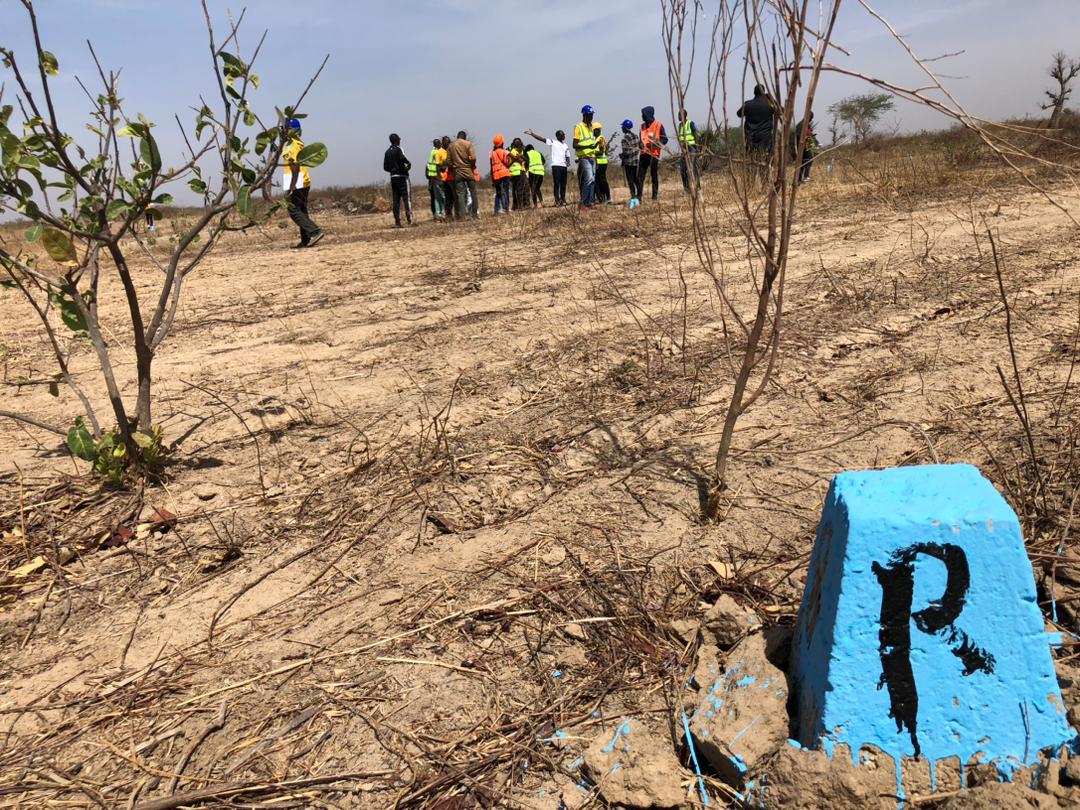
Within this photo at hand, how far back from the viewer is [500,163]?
13.3m

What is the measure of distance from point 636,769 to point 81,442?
2.35 meters

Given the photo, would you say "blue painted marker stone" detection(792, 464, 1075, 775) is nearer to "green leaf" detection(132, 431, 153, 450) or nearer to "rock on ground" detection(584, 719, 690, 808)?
"rock on ground" detection(584, 719, 690, 808)

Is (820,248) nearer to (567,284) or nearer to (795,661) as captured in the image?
(567,284)

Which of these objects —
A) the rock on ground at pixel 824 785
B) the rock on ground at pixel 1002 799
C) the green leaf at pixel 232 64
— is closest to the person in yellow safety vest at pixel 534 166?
the green leaf at pixel 232 64

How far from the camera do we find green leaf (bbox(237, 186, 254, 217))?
2545mm

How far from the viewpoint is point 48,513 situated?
2.72 metres

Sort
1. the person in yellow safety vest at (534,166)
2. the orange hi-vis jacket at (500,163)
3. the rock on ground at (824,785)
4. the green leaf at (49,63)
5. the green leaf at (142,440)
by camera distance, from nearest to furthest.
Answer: the rock on ground at (824,785) < the green leaf at (49,63) < the green leaf at (142,440) < the orange hi-vis jacket at (500,163) < the person in yellow safety vest at (534,166)

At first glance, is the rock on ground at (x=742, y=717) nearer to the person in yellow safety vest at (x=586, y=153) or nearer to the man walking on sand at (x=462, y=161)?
the person in yellow safety vest at (x=586, y=153)

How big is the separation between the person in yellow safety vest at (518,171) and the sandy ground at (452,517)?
29.9ft

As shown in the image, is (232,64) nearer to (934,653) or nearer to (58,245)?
(58,245)

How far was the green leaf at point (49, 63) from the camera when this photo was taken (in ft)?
7.79

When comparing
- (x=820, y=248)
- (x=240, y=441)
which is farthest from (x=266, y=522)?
(x=820, y=248)

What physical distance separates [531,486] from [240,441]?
1.42m

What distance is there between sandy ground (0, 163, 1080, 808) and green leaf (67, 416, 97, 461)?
194 millimetres
